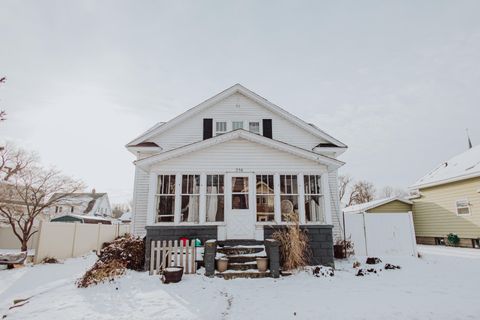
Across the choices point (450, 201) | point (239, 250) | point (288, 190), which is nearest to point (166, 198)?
point (239, 250)

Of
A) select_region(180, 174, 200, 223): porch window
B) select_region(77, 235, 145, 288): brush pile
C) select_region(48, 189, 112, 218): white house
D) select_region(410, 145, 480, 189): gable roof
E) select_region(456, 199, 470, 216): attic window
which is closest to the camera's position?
select_region(77, 235, 145, 288): brush pile

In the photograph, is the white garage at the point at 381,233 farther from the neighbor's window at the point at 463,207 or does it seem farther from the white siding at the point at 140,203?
the white siding at the point at 140,203

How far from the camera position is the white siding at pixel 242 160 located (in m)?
10.3

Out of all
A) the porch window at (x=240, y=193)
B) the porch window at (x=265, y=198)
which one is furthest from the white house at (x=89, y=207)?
the porch window at (x=265, y=198)

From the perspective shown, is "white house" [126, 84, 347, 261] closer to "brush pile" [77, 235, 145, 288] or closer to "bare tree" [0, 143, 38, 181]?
"brush pile" [77, 235, 145, 288]

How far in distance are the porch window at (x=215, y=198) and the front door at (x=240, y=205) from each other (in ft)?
0.98

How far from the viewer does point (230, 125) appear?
13734 millimetres

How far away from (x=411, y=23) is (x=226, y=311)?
1026 centimetres

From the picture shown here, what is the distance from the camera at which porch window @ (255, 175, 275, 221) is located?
406 inches

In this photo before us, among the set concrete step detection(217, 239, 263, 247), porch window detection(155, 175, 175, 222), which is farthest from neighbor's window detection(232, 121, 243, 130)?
concrete step detection(217, 239, 263, 247)

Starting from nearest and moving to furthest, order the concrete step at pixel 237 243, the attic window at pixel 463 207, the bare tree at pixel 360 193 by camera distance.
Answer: the concrete step at pixel 237 243, the attic window at pixel 463 207, the bare tree at pixel 360 193

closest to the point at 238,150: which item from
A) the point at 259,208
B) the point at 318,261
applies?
the point at 259,208

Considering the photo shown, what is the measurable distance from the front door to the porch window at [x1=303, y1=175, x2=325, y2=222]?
211 cm

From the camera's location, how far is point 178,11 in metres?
8.98
